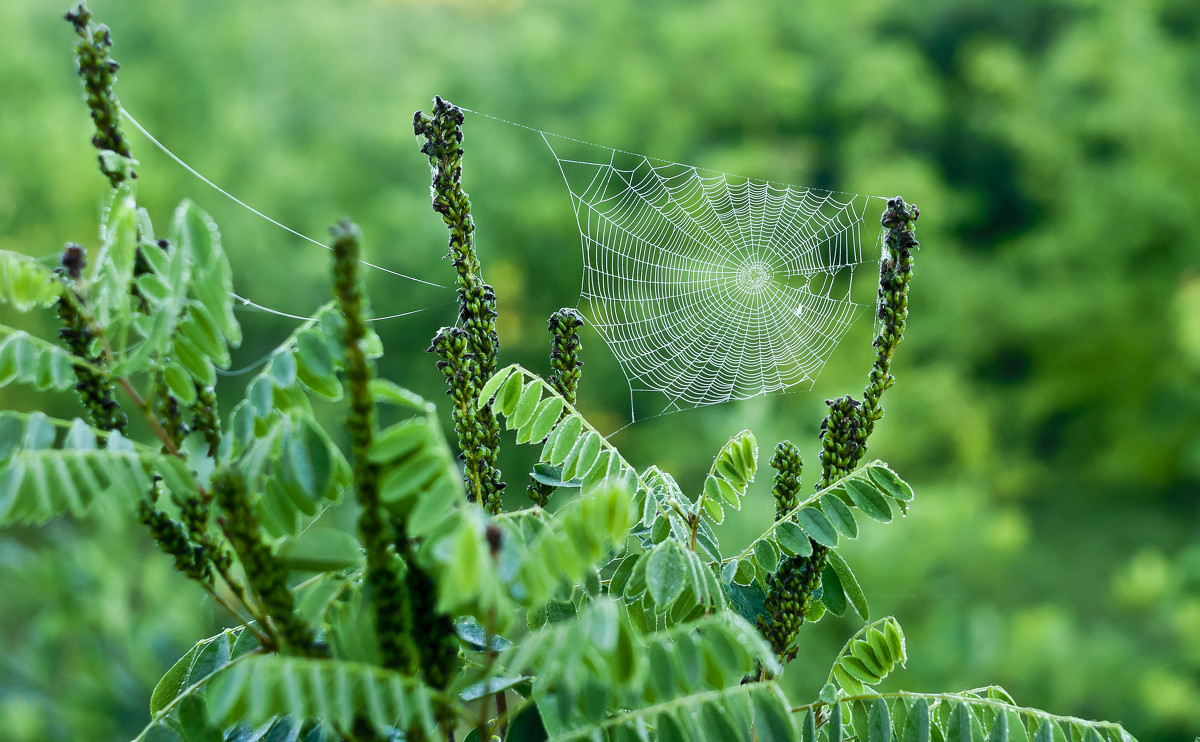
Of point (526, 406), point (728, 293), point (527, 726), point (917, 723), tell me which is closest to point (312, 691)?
point (527, 726)

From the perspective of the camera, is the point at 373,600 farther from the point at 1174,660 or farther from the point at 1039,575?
the point at 1039,575

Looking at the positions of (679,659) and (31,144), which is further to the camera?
(31,144)

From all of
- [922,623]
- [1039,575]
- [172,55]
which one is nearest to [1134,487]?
[1039,575]

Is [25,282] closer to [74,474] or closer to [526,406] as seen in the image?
[74,474]

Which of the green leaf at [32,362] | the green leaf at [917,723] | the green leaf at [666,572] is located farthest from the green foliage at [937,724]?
the green leaf at [32,362]

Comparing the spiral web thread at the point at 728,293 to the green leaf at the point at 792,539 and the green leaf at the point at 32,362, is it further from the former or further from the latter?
the green leaf at the point at 32,362

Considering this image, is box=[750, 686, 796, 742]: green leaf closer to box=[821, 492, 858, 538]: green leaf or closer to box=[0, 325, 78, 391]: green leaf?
box=[821, 492, 858, 538]: green leaf
